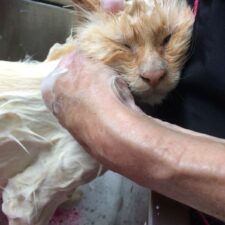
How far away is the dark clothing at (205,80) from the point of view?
0.80m

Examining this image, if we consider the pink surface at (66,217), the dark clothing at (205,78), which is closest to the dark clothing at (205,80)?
the dark clothing at (205,78)

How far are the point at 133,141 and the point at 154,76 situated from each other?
15 centimetres

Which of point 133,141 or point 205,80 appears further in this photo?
point 205,80

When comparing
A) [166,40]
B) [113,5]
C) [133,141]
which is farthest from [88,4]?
[133,141]

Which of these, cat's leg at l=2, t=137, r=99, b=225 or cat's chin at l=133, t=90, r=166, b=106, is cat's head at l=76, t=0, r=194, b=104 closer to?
cat's chin at l=133, t=90, r=166, b=106

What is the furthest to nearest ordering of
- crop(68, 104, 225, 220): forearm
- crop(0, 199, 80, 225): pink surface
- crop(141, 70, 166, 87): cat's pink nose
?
1. crop(0, 199, 80, 225): pink surface
2. crop(141, 70, 166, 87): cat's pink nose
3. crop(68, 104, 225, 220): forearm

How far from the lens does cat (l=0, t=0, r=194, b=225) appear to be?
2.71 feet

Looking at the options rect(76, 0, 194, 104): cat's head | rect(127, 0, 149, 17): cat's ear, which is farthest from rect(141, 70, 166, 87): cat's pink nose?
rect(127, 0, 149, 17): cat's ear

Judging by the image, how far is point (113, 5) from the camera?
84 cm

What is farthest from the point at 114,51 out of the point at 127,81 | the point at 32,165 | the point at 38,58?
the point at 38,58

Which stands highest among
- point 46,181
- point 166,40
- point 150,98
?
point 166,40

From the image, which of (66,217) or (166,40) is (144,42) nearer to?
(166,40)

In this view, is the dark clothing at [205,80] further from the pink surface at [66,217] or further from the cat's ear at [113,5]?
the pink surface at [66,217]

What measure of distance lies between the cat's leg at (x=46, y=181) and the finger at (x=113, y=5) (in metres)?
0.25
